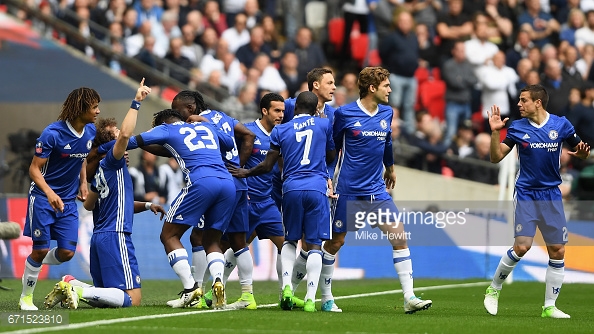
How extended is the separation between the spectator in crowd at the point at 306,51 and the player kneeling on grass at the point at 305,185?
1107cm

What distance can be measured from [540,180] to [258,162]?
313 centimetres

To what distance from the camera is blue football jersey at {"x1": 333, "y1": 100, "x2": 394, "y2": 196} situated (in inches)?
466

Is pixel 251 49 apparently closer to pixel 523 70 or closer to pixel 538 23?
pixel 523 70

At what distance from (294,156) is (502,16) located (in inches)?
566

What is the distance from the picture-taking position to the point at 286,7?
24.8 m

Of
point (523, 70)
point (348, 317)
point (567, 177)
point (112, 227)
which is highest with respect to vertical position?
point (523, 70)

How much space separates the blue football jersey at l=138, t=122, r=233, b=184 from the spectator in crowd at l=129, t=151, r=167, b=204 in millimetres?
7635

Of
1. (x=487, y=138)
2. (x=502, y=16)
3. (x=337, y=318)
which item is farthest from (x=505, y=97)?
(x=337, y=318)

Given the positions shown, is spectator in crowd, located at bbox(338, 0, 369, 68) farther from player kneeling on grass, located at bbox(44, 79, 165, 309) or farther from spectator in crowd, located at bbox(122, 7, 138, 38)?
player kneeling on grass, located at bbox(44, 79, 165, 309)

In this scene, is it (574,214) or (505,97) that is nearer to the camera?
(574,214)

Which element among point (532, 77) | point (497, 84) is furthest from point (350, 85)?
point (532, 77)

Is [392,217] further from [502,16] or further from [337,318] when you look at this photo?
[502,16]

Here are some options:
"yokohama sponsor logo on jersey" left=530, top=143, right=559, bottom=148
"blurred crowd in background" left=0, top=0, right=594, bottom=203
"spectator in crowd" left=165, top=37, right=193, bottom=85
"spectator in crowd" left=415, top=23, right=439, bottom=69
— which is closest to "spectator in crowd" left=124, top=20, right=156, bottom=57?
"blurred crowd in background" left=0, top=0, right=594, bottom=203

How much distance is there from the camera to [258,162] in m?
12.8
